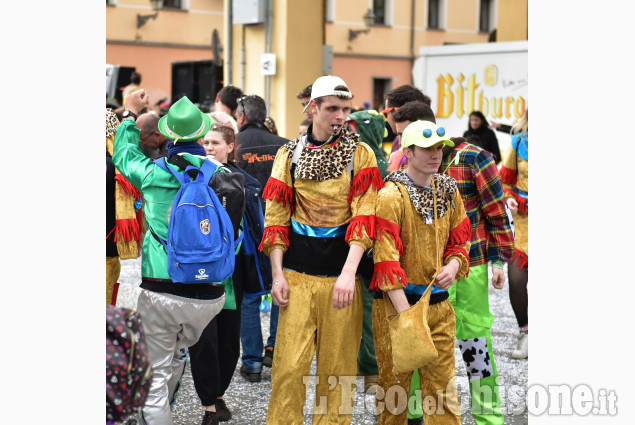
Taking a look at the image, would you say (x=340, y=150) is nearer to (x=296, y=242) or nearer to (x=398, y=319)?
(x=296, y=242)

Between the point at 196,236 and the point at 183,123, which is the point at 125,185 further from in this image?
the point at 196,236

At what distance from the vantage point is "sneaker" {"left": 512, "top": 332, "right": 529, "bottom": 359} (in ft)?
19.7

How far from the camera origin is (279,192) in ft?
12.4

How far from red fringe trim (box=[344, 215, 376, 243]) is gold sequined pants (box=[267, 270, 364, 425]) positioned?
9.6 inches

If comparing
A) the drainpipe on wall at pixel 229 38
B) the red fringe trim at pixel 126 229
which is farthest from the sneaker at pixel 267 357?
the drainpipe on wall at pixel 229 38

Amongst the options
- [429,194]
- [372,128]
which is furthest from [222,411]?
[372,128]

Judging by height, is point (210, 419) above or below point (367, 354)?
below

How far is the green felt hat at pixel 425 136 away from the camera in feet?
12.1

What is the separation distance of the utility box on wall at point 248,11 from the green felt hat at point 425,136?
8.86m

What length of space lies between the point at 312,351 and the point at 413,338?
0.48 meters

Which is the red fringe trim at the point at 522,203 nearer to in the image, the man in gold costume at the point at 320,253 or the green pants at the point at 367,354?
the green pants at the point at 367,354

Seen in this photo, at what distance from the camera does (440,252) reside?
12.5ft
